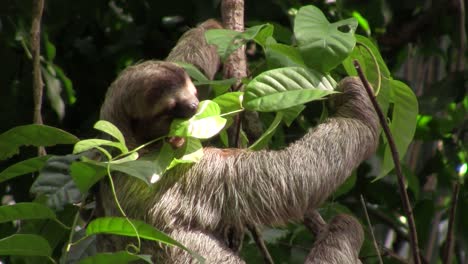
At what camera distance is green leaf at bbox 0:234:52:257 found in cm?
399

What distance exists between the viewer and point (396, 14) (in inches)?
340

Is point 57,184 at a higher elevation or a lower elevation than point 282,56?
lower

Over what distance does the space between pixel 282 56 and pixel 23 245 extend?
1698mm

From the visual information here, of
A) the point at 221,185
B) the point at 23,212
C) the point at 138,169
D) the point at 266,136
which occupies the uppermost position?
the point at 138,169

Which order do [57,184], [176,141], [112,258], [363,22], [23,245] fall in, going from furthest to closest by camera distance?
[363,22], [176,141], [57,184], [23,245], [112,258]

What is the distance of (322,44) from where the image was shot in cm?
430

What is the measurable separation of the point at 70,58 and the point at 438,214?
11.8 feet

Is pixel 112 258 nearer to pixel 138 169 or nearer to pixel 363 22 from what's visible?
pixel 138 169

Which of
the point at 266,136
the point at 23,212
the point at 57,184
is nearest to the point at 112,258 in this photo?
the point at 23,212

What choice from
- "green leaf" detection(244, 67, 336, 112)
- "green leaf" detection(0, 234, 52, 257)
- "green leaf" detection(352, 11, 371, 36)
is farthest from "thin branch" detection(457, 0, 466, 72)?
"green leaf" detection(0, 234, 52, 257)

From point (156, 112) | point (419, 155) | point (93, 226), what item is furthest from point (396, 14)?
point (93, 226)

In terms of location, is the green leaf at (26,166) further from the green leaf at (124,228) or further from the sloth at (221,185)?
the green leaf at (124,228)

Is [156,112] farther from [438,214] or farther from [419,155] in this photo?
[419,155]

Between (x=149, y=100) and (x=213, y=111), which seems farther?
(x=149, y=100)
